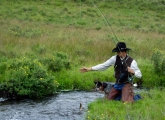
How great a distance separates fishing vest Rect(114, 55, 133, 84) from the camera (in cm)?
841

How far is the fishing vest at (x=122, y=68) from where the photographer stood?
8.41 meters

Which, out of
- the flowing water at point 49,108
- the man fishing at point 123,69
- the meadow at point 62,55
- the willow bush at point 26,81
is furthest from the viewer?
the meadow at point 62,55

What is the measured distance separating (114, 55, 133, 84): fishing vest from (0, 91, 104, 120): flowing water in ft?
3.88

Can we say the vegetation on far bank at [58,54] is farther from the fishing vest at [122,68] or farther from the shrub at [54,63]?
the fishing vest at [122,68]

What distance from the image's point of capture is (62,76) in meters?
11.6

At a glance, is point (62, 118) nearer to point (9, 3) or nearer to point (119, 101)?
point (119, 101)

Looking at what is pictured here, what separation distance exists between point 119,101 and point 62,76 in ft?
11.2

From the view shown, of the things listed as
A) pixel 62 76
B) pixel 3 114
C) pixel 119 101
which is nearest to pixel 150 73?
pixel 62 76

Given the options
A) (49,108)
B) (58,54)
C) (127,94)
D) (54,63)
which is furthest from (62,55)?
(127,94)

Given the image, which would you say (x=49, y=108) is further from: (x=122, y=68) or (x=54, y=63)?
(x=54, y=63)

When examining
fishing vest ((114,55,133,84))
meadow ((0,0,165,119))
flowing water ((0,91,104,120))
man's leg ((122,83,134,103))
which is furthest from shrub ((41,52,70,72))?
man's leg ((122,83,134,103))

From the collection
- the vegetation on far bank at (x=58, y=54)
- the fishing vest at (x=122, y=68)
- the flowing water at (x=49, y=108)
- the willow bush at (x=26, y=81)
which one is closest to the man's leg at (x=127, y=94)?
the fishing vest at (x=122, y=68)

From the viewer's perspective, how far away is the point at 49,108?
8773 millimetres

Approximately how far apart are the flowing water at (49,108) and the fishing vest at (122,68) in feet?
3.88
